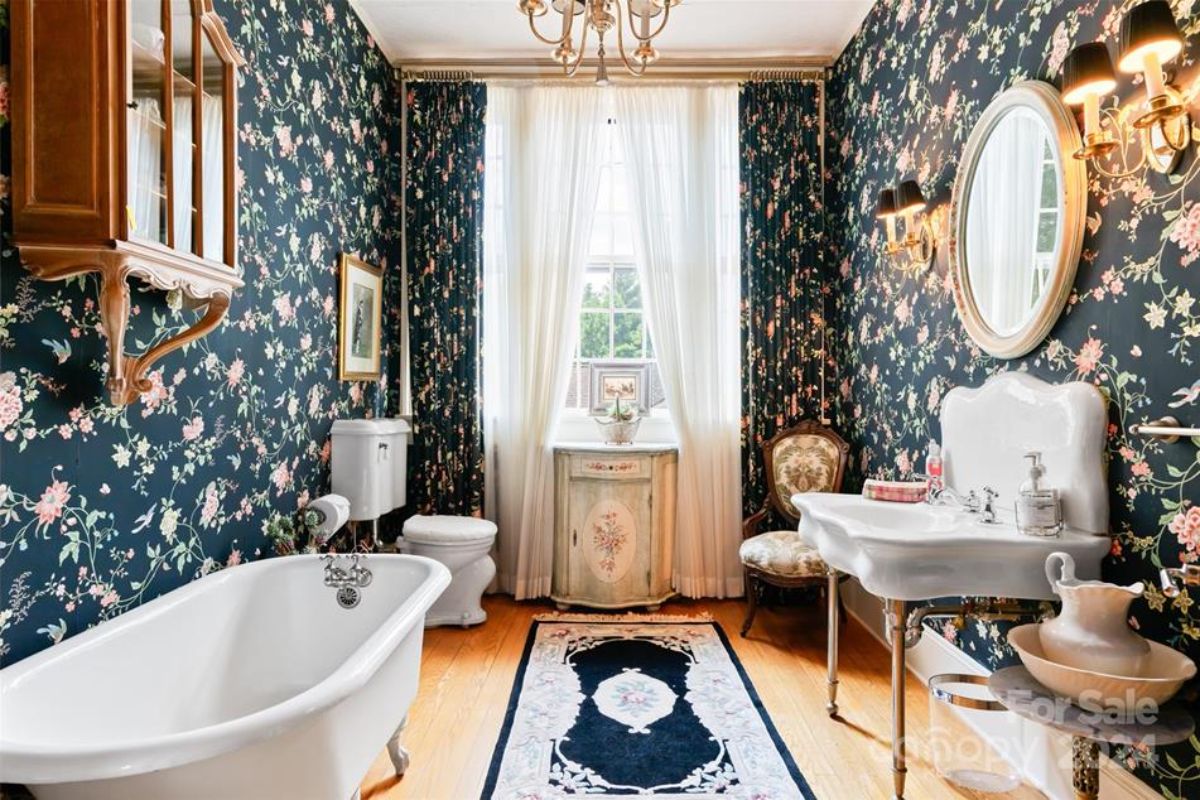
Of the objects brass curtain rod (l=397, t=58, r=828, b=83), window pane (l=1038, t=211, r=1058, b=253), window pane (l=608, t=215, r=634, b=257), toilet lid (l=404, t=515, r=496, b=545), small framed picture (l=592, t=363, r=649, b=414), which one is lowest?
toilet lid (l=404, t=515, r=496, b=545)

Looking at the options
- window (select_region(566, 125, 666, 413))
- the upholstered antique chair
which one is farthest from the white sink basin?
window (select_region(566, 125, 666, 413))

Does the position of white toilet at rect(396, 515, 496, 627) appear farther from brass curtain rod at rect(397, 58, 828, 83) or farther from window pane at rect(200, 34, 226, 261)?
brass curtain rod at rect(397, 58, 828, 83)

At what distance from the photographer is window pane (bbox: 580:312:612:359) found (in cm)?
411

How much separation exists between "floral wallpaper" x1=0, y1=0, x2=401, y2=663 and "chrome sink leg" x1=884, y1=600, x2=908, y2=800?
221 centimetres

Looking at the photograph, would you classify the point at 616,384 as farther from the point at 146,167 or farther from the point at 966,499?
the point at 146,167

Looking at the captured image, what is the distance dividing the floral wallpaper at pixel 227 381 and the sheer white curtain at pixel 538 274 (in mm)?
739

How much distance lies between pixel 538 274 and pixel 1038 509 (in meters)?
2.78

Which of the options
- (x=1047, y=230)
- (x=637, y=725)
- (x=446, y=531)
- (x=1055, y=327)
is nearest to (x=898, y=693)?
(x=637, y=725)

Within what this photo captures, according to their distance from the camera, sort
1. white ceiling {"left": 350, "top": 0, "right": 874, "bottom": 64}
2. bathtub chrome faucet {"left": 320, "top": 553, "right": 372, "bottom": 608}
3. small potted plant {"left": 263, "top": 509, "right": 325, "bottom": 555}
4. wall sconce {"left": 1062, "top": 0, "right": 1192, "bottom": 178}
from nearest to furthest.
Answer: wall sconce {"left": 1062, "top": 0, "right": 1192, "bottom": 178} → bathtub chrome faucet {"left": 320, "top": 553, "right": 372, "bottom": 608} → small potted plant {"left": 263, "top": 509, "right": 325, "bottom": 555} → white ceiling {"left": 350, "top": 0, "right": 874, "bottom": 64}

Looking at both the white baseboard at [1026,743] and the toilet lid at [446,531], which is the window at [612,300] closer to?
the toilet lid at [446,531]

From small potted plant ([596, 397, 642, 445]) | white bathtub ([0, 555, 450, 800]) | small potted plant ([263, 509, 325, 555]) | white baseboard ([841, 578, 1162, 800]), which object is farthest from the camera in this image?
small potted plant ([596, 397, 642, 445])

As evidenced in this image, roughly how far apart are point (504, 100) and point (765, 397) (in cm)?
235

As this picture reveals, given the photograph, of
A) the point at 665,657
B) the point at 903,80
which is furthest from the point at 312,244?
the point at 903,80

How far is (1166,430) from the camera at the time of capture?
1.51 m
